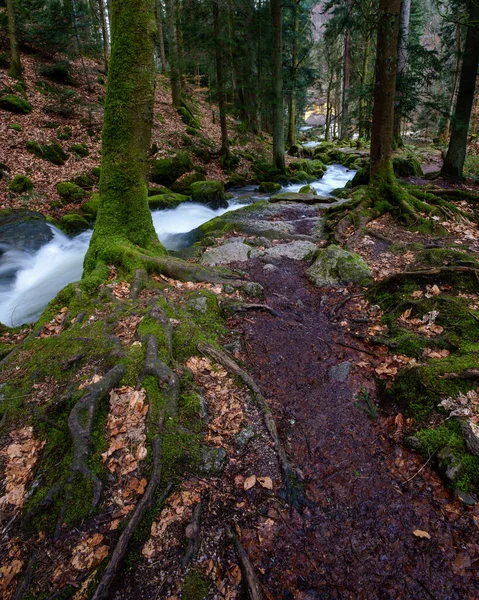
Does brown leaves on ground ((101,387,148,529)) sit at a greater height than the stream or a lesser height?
greater

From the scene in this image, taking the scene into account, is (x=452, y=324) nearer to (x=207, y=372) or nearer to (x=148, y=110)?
(x=207, y=372)

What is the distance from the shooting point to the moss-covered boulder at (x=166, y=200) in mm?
12891

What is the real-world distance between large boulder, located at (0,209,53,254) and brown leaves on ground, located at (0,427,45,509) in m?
8.01

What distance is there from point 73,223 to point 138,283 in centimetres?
754

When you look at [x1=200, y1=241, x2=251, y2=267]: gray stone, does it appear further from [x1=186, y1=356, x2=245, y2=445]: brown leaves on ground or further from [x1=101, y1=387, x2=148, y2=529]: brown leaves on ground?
[x1=101, y1=387, x2=148, y2=529]: brown leaves on ground

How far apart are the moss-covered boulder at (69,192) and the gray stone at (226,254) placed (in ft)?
25.2

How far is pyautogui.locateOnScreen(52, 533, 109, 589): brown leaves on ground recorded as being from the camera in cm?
201

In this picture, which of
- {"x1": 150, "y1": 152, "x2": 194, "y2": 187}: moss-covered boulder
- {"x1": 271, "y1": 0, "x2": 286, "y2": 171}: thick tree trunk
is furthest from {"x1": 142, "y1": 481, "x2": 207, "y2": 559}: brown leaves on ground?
{"x1": 271, "y1": 0, "x2": 286, "y2": 171}: thick tree trunk

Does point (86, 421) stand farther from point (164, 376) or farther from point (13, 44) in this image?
point (13, 44)

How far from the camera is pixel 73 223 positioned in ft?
35.6

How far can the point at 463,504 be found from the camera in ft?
7.80

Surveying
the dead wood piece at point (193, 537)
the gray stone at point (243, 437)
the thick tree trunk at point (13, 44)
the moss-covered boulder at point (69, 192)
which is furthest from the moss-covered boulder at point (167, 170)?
the dead wood piece at point (193, 537)

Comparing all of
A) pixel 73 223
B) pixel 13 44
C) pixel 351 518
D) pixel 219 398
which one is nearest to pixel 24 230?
pixel 73 223

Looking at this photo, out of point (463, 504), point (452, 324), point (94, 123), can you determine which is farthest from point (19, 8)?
point (463, 504)
